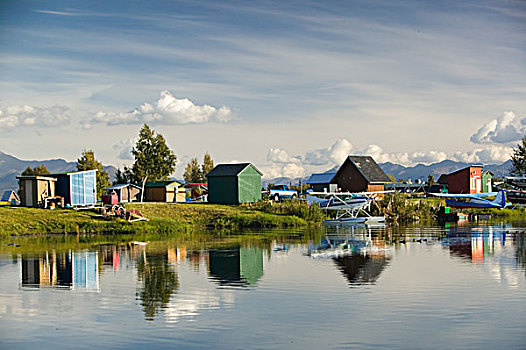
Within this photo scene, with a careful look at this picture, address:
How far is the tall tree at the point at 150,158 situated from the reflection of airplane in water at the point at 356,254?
118 ft

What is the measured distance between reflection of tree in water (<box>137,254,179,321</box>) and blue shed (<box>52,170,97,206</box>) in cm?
2201

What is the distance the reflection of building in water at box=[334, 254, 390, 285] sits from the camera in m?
22.1

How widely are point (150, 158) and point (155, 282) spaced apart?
168 feet

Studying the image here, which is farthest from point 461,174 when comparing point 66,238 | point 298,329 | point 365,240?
point 298,329

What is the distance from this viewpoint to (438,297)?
18375 mm

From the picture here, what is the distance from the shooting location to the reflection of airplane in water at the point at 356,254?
2312 cm

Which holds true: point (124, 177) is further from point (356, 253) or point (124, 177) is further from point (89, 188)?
point (356, 253)

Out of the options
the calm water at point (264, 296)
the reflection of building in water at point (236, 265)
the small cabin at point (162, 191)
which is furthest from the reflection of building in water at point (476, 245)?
the small cabin at point (162, 191)

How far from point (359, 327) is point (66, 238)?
2781 cm

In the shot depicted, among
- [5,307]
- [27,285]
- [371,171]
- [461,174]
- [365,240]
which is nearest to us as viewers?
[5,307]

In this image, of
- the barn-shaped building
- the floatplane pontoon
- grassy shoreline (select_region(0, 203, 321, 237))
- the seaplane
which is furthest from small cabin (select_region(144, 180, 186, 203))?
the seaplane

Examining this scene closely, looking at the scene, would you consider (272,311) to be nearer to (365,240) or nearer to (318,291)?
(318,291)

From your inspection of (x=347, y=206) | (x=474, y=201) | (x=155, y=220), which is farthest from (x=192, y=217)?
(x=474, y=201)

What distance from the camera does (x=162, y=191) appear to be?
6512 cm
